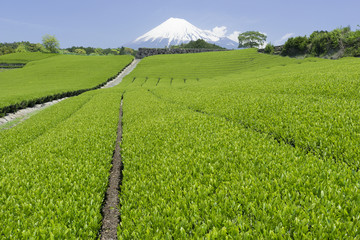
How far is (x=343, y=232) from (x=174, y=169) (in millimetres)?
4127

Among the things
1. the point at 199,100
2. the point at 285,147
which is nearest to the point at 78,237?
the point at 285,147

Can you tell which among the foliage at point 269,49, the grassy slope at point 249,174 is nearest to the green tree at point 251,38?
the foliage at point 269,49

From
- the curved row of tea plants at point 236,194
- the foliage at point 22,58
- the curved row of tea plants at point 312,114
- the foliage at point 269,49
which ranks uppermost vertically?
the foliage at point 269,49

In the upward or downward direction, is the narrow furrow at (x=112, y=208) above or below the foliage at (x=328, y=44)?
below

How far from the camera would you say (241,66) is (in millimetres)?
61156

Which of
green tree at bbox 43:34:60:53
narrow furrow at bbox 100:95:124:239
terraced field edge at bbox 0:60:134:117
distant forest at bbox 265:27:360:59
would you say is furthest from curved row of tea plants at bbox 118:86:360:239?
green tree at bbox 43:34:60:53

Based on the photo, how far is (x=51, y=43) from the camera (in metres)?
137

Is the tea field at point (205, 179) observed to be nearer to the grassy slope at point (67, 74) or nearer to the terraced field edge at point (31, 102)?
the terraced field edge at point (31, 102)

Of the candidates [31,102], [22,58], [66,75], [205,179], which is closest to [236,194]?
[205,179]

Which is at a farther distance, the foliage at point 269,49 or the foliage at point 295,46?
the foliage at point 269,49

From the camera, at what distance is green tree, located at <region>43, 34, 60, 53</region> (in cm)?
13500

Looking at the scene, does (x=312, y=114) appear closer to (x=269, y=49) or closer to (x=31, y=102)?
(x=31, y=102)

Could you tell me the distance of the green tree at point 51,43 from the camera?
135 m

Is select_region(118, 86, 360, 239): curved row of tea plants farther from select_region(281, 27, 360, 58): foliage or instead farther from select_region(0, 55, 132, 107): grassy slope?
select_region(281, 27, 360, 58): foliage
